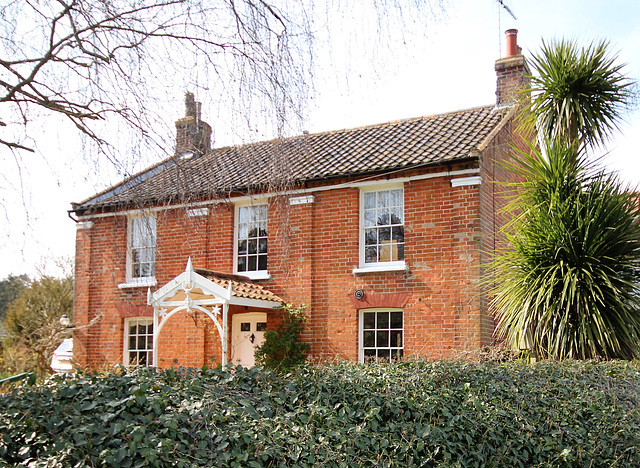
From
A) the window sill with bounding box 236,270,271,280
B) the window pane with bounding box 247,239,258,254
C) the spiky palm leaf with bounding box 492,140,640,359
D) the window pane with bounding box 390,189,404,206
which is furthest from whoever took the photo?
the window pane with bounding box 247,239,258,254

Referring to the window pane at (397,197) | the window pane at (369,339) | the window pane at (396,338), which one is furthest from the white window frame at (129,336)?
the window pane at (397,197)

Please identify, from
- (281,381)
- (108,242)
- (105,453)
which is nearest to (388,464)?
(281,381)

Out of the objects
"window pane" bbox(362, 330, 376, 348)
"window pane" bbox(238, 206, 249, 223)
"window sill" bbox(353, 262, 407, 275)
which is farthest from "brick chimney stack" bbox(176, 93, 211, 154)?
"window pane" bbox(238, 206, 249, 223)

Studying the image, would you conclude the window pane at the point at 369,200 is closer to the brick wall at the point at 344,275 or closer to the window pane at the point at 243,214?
the brick wall at the point at 344,275

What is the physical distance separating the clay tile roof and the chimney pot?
9.06 meters

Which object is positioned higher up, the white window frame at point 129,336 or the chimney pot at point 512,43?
the chimney pot at point 512,43

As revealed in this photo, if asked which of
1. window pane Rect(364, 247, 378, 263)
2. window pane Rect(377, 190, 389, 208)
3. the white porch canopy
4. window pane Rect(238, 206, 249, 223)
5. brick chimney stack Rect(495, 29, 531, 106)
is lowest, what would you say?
the white porch canopy

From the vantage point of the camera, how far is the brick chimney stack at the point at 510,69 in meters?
16.8

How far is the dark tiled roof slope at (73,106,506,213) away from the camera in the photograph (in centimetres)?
653

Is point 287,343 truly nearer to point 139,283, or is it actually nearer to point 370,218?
point 370,218

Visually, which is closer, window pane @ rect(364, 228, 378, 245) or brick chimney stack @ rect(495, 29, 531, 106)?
window pane @ rect(364, 228, 378, 245)

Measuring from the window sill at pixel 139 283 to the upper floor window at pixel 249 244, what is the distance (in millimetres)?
2414

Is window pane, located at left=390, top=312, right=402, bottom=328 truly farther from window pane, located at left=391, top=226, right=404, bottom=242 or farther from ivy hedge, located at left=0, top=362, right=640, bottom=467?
ivy hedge, located at left=0, top=362, right=640, bottom=467

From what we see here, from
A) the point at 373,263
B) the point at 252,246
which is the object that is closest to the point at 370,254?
the point at 373,263
